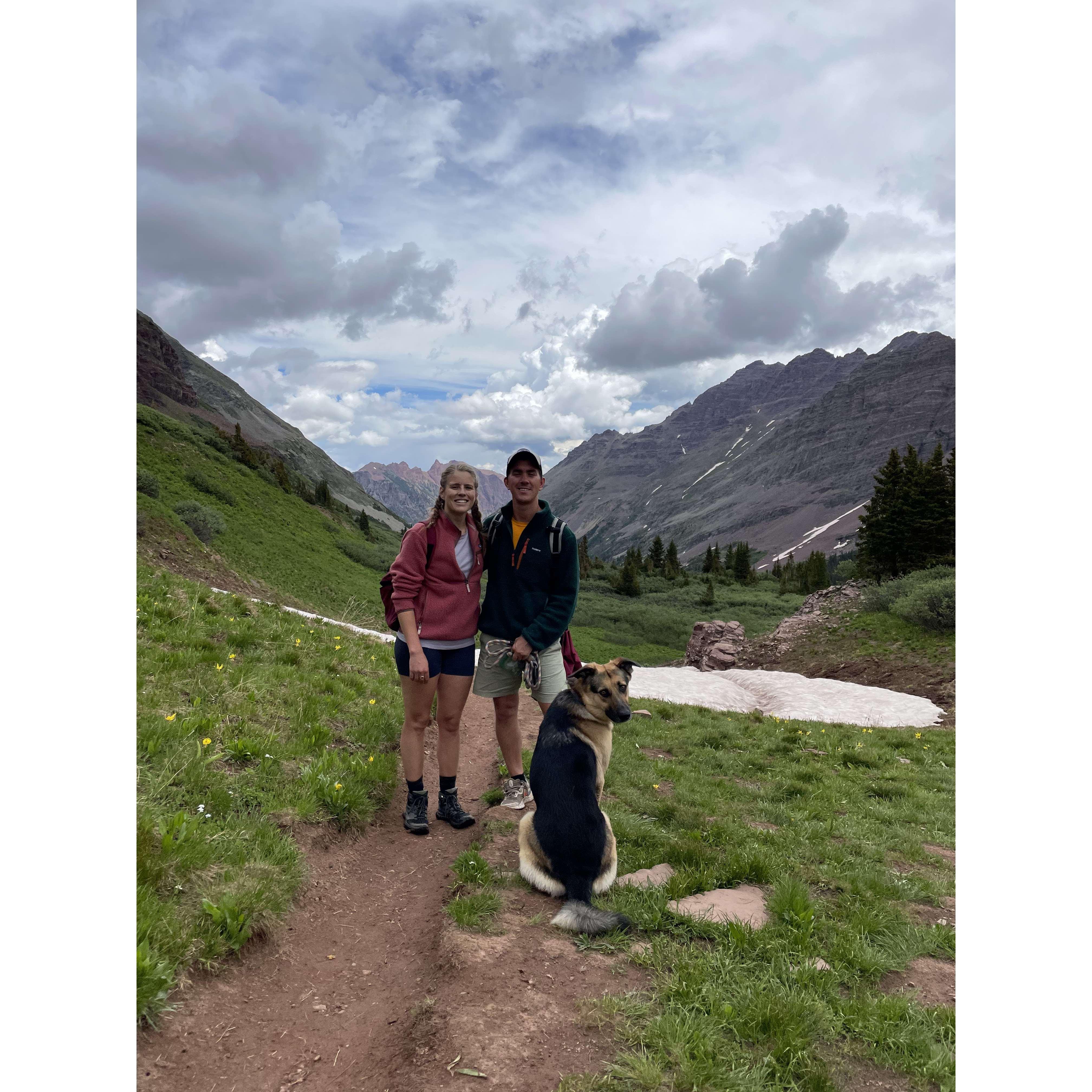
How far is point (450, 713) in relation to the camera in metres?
6.67

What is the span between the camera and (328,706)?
9125 millimetres

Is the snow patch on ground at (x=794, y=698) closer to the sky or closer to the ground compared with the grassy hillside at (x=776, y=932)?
closer to the ground

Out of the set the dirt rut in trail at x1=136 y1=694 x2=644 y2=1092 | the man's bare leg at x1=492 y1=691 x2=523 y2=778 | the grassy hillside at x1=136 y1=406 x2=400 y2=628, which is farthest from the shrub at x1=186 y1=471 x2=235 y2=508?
the dirt rut in trail at x1=136 y1=694 x2=644 y2=1092

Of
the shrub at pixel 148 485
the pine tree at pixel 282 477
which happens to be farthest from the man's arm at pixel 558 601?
the pine tree at pixel 282 477

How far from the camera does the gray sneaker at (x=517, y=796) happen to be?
24.5 ft

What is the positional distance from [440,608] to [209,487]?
49.7 meters

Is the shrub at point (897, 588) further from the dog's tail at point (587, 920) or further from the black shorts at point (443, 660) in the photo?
the dog's tail at point (587, 920)

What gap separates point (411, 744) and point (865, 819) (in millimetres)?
6603

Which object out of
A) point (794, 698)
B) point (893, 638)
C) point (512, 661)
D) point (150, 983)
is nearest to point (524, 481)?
point (512, 661)

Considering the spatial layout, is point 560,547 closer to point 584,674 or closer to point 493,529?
point 493,529

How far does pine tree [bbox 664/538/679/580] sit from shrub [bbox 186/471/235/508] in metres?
76.9

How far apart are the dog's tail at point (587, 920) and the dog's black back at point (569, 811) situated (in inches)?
7.1
